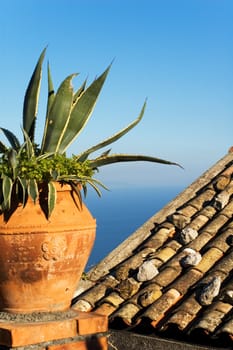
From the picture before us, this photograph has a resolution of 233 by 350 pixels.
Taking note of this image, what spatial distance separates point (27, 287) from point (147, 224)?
3.16 m

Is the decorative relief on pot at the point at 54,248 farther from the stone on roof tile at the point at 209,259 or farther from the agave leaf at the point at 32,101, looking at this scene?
the stone on roof tile at the point at 209,259

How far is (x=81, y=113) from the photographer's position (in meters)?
4.24

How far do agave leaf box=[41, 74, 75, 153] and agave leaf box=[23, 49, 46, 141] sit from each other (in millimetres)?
133

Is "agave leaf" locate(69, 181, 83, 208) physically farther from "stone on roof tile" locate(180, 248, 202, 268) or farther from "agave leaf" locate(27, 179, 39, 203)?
"stone on roof tile" locate(180, 248, 202, 268)

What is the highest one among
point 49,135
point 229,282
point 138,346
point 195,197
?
point 49,135

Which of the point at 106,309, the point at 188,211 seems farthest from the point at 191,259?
the point at 188,211

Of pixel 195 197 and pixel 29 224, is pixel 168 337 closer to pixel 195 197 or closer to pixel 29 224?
pixel 29 224

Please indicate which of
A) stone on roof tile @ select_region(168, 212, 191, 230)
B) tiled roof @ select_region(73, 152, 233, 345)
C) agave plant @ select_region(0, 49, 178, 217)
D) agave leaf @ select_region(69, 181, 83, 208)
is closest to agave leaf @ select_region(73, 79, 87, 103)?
agave plant @ select_region(0, 49, 178, 217)

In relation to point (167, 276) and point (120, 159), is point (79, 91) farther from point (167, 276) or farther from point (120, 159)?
point (167, 276)

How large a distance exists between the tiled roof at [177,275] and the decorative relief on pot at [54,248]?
137 centimetres

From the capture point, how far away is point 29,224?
387 centimetres

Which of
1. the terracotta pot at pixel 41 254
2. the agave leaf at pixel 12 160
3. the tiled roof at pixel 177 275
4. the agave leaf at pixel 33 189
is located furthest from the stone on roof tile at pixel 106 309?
the agave leaf at pixel 12 160

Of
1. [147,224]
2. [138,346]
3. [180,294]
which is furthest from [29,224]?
[147,224]

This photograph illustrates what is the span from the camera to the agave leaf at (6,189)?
3.77m
